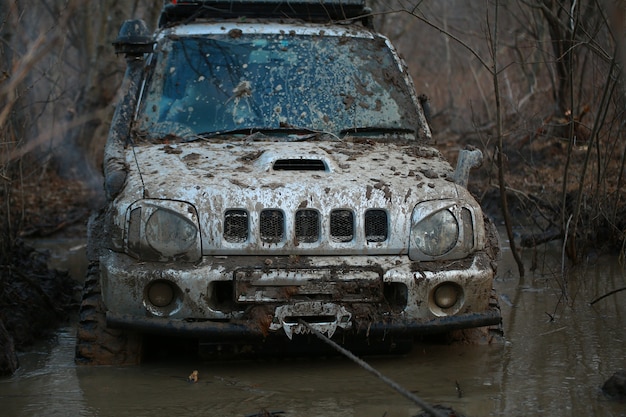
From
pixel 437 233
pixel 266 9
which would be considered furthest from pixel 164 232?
pixel 266 9

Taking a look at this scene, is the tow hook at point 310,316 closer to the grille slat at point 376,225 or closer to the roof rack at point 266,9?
the grille slat at point 376,225

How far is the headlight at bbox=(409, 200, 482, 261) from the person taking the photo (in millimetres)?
4988

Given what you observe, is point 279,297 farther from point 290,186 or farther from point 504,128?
point 504,128

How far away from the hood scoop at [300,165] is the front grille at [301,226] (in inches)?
16.6

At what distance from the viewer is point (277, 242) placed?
16.1 feet

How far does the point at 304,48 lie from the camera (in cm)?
640

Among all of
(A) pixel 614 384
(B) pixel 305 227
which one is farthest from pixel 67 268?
(A) pixel 614 384

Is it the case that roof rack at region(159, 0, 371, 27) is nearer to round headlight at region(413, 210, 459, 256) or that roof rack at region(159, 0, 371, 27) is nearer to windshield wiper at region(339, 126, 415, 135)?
windshield wiper at region(339, 126, 415, 135)

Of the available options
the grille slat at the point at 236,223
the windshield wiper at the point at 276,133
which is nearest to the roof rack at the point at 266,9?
the windshield wiper at the point at 276,133

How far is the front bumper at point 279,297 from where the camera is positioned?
4.77 meters

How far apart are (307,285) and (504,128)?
8.67 meters

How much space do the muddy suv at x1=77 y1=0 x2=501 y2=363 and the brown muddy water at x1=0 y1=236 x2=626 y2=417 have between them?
186mm

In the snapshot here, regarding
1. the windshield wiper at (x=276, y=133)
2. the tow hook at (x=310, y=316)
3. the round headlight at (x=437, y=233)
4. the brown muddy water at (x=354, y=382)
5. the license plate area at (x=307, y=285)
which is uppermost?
the windshield wiper at (x=276, y=133)

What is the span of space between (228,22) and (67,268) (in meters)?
3.15
